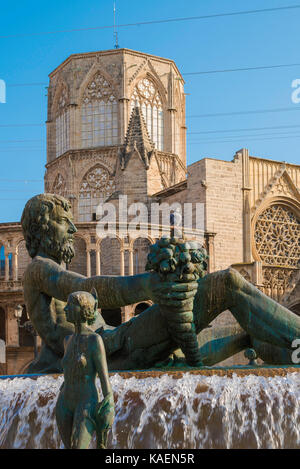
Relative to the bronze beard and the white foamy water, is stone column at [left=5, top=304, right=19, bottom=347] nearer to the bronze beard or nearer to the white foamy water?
the bronze beard

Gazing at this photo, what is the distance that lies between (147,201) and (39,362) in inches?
1282

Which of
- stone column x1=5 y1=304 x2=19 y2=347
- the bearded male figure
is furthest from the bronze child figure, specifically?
stone column x1=5 y1=304 x2=19 y2=347

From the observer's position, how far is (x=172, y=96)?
5178cm

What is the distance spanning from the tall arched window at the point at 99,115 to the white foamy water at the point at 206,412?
45.1m

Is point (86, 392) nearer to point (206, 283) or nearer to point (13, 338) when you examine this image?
point (206, 283)

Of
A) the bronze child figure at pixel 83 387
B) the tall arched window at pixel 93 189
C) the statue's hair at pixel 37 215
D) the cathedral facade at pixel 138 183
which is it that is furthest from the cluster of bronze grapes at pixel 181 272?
the tall arched window at pixel 93 189

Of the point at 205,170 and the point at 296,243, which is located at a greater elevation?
the point at 205,170

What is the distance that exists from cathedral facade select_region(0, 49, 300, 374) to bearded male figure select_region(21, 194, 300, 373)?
66.9 feet

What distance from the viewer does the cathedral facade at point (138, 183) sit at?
33.0m

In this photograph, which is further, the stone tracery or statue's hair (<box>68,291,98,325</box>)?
the stone tracery

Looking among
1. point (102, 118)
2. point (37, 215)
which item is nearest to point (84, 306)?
point (37, 215)

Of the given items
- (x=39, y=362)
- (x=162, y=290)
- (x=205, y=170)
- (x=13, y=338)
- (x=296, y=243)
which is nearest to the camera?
(x=162, y=290)

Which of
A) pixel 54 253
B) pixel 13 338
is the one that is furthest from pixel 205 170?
pixel 54 253

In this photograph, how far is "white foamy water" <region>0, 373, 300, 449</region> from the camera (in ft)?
17.4
